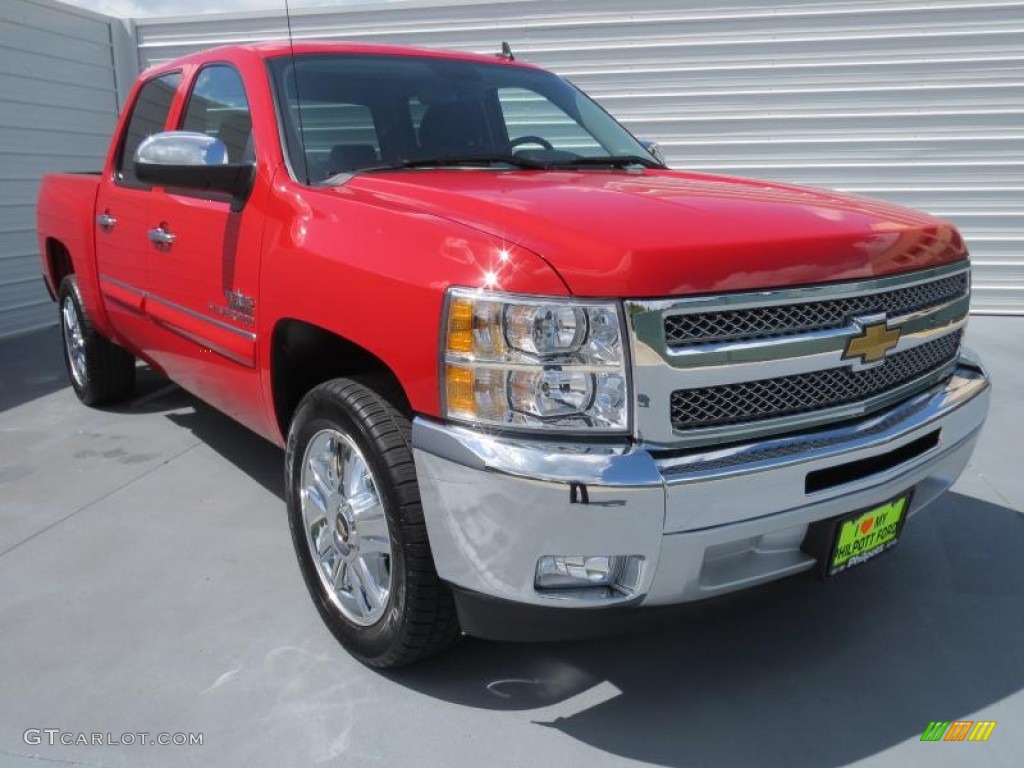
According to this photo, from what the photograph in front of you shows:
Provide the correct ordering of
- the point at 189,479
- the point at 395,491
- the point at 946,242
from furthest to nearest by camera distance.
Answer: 1. the point at 189,479
2. the point at 946,242
3. the point at 395,491

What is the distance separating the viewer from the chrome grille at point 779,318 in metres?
1.98

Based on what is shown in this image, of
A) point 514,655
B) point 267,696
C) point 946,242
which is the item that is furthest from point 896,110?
point 267,696

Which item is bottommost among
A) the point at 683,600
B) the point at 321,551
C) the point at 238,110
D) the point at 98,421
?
the point at 98,421

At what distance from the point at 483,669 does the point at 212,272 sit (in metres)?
1.71

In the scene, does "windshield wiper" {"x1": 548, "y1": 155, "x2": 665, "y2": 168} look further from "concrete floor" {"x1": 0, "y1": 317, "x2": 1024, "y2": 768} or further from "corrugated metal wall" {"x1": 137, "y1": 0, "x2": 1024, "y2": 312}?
"corrugated metal wall" {"x1": 137, "y1": 0, "x2": 1024, "y2": 312}

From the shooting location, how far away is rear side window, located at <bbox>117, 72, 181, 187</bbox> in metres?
4.02

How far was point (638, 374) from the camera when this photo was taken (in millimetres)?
1933

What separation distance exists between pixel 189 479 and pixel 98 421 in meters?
1.31

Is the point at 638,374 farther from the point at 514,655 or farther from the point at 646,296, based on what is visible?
the point at 514,655

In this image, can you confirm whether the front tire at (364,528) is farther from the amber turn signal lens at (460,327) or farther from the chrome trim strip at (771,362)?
the chrome trim strip at (771,362)

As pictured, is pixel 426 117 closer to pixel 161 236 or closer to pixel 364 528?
pixel 161 236

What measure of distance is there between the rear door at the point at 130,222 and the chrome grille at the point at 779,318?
8.41ft

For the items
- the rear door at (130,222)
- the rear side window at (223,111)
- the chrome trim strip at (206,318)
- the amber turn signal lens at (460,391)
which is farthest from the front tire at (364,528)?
the rear door at (130,222)

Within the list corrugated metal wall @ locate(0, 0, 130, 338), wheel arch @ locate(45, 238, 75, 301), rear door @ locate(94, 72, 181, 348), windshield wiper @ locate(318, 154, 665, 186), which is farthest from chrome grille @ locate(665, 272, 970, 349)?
corrugated metal wall @ locate(0, 0, 130, 338)
